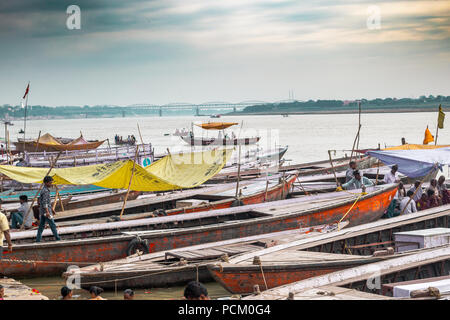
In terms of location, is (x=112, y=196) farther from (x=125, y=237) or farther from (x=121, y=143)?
(x=121, y=143)

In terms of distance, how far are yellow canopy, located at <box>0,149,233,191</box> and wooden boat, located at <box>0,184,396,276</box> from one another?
3.89ft

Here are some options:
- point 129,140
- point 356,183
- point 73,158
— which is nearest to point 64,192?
point 73,158

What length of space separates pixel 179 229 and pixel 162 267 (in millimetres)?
2022

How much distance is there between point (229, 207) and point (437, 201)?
201 inches

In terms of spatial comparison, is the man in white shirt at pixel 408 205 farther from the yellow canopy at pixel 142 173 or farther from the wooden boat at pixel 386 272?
the yellow canopy at pixel 142 173

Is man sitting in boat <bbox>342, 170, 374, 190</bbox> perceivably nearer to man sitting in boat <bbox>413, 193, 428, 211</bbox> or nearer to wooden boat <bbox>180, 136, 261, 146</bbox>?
man sitting in boat <bbox>413, 193, 428, 211</bbox>

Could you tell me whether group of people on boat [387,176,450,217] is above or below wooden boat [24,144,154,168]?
below

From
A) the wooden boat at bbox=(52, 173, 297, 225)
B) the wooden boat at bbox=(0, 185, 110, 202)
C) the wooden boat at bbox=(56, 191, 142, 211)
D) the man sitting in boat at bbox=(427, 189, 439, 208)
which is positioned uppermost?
the man sitting in boat at bbox=(427, 189, 439, 208)

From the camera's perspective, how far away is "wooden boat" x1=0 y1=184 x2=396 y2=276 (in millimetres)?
10484

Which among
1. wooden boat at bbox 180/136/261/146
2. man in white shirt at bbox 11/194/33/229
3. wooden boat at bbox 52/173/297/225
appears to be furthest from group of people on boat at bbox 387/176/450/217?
wooden boat at bbox 180/136/261/146

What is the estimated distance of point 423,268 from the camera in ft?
27.0

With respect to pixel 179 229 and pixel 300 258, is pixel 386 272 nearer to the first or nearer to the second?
pixel 300 258

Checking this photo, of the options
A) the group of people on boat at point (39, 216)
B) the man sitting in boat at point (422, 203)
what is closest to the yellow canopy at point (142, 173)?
the group of people on boat at point (39, 216)
